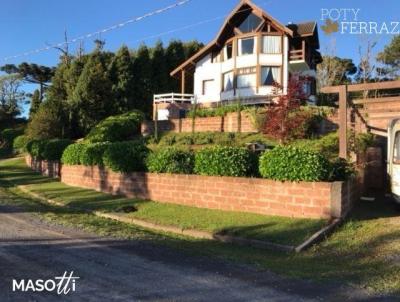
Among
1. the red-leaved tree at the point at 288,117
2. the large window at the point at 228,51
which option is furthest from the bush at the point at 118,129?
the red-leaved tree at the point at 288,117

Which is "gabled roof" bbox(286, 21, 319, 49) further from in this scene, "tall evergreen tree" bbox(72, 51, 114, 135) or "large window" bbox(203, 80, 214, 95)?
"tall evergreen tree" bbox(72, 51, 114, 135)

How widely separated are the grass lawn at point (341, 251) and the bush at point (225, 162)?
2715 millimetres

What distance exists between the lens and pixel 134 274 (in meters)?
7.40

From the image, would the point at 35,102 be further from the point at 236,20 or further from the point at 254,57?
the point at 254,57

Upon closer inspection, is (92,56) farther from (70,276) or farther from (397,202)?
(70,276)

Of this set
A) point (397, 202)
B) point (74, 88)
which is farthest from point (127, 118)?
point (397, 202)

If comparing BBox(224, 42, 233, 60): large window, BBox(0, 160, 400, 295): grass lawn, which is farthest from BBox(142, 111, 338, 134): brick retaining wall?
BBox(0, 160, 400, 295): grass lawn

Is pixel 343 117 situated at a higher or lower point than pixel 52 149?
higher

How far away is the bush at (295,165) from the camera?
38.2ft

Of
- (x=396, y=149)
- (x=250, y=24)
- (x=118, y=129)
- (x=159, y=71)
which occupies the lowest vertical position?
(x=396, y=149)

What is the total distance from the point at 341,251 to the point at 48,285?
554 cm

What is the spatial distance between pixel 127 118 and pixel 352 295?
2924 cm

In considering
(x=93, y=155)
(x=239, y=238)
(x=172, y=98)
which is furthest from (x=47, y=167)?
(x=239, y=238)

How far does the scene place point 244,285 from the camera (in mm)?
7055
